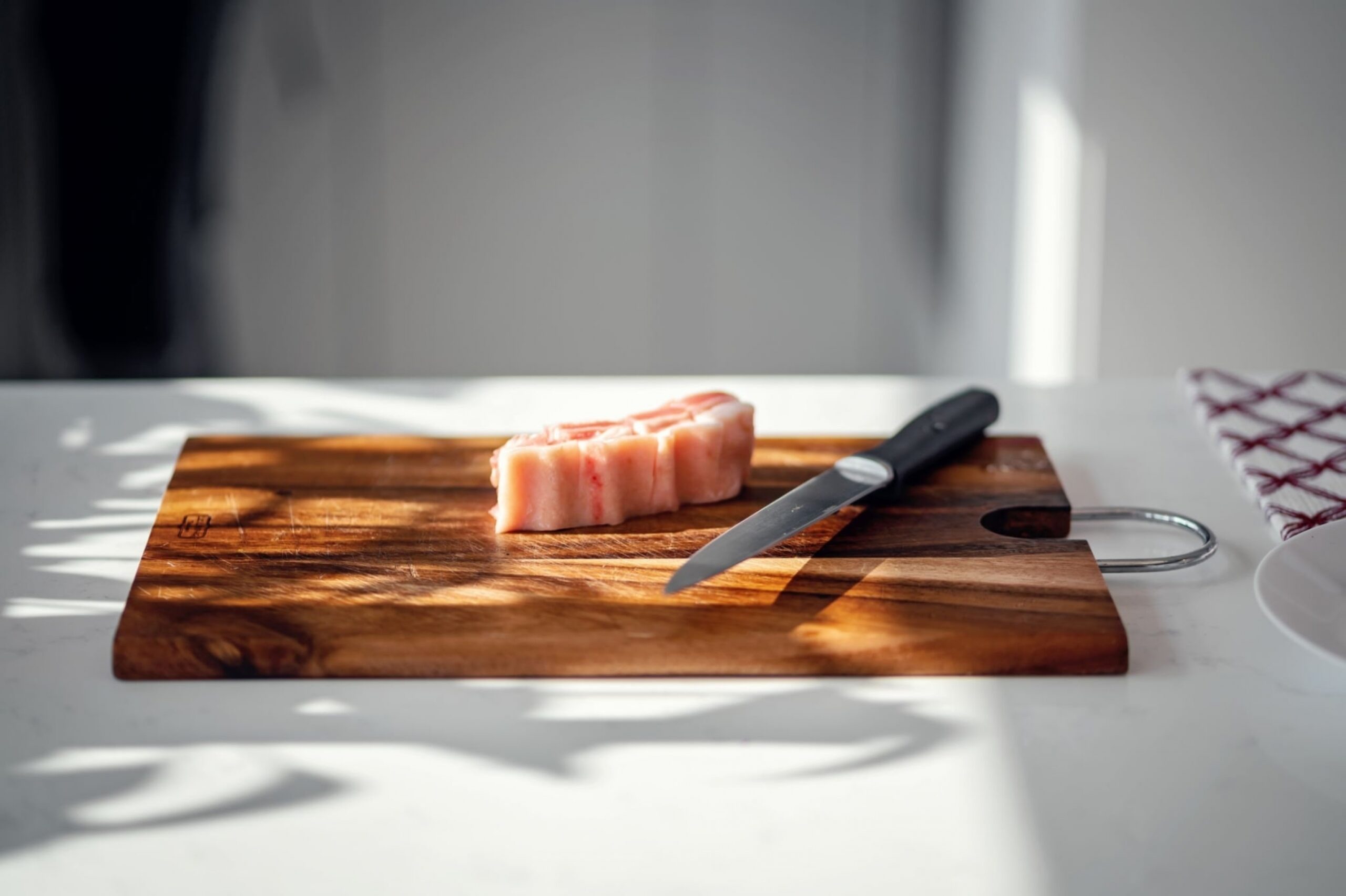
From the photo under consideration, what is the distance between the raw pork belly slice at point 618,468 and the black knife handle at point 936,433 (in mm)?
136

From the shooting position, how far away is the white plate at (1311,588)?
898mm

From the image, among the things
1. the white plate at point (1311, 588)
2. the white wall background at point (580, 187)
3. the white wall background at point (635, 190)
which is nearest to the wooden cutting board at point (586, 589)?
the white plate at point (1311, 588)

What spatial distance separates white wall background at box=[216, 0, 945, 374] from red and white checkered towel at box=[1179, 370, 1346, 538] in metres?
1.92

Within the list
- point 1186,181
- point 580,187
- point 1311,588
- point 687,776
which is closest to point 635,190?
point 580,187

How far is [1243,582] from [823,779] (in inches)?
19.2

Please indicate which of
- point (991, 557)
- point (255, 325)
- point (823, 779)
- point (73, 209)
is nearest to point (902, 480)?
point (991, 557)

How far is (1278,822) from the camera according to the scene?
2.51 ft

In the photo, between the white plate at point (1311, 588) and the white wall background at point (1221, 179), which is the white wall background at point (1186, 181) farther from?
the white plate at point (1311, 588)

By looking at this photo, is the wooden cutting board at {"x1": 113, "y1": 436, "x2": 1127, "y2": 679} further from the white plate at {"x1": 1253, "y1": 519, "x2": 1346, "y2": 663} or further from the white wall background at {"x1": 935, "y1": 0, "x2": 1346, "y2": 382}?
the white wall background at {"x1": 935, "y1": 0, "x2": 1346, "y2": 382}

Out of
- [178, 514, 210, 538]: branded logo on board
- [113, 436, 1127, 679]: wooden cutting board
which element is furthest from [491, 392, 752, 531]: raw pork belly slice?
[178, 514, 210, 538]: branded logo on board

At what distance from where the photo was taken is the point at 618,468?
1146 millimetres

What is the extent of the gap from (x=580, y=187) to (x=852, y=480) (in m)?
2.40

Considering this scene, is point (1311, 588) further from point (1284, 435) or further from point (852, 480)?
point (1284, 435)

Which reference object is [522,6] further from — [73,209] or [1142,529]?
[1142,529]
